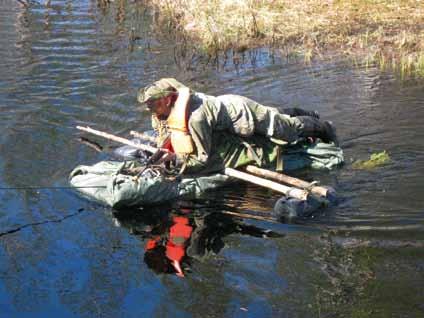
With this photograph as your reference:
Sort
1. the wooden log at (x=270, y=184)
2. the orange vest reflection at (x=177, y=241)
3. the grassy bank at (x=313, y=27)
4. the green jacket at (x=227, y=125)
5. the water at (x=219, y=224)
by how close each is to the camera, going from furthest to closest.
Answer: the grassy bank at (x=313, y=27), the green jacket at (x=227, y=125), the wooden log at (x=270, y=184), the orange vest reflection at (x=177, y=241), the water at (x=219, y=224)

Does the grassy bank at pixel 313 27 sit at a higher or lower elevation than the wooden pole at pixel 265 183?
higher

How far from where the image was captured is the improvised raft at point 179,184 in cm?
846

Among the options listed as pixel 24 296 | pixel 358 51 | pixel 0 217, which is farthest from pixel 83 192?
pixel 358 51

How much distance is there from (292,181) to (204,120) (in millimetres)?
1244

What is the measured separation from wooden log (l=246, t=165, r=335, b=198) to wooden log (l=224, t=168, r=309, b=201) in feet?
0.53

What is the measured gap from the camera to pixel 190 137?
8.98 m

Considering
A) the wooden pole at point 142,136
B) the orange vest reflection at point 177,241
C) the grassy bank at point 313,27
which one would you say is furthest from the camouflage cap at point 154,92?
the grassy bank at point 313,27

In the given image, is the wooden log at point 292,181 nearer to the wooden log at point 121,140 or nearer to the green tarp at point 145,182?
the green tarp at point 145,182

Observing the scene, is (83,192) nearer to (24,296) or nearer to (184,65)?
(24,296)

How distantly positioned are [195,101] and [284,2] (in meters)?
8.84

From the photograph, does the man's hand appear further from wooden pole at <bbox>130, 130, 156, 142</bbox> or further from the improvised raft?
wooden pole at <bbox>130, 130, 156, 142</bbox>

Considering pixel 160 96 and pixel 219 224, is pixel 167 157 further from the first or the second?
pixel 219 224

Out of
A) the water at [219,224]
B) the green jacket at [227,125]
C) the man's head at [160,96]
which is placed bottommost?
the water at [219,224]

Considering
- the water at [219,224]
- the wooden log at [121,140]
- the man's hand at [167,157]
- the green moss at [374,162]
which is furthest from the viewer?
the wooden log at [121,140]
